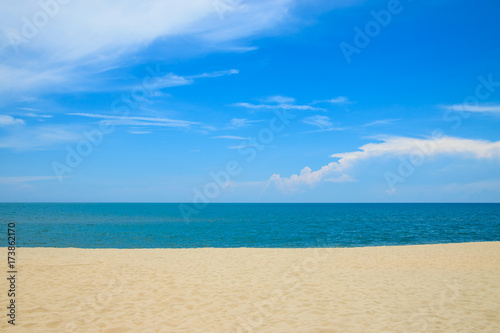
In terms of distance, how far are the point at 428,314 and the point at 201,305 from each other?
581cm

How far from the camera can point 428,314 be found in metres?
7.96

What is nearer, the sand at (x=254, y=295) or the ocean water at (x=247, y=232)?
the sand at (x=254, y=295)

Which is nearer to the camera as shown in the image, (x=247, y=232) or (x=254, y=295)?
(x=254, y=295)

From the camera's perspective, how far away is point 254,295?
9.52 m

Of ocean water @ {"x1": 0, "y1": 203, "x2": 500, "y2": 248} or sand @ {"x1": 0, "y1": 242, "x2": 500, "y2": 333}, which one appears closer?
sand @ {"x1": 0, "y1": 242, "x2": 500, "y2": 333}

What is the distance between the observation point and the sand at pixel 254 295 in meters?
7.26

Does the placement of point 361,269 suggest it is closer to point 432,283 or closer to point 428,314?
point 432,283

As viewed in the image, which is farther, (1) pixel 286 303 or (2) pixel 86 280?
(2) pixel 86 280

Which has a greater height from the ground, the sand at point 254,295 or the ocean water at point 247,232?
the sand at point 254,295

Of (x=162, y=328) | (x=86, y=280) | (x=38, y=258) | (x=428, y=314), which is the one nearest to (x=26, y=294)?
(x=86, y=280)

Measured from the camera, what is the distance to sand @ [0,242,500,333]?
23.8 ft

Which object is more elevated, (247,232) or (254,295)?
(254,295)

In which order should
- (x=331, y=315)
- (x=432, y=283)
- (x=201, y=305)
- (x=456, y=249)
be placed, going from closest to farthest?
1. (x=331, y=315)
2. (x=201, y=305)
3. (x=432, y=283)
4. (x=456, y=249)

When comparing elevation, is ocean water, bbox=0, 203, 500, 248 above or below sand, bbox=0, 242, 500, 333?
below
